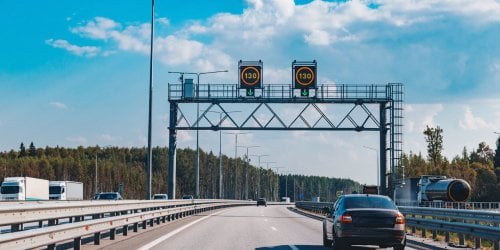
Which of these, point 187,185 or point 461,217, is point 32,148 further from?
point 461,217

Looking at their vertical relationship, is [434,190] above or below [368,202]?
below

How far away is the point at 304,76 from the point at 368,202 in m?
33.1

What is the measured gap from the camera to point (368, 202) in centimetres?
1762

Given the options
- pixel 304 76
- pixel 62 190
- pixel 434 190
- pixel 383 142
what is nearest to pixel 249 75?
pixel 304 76

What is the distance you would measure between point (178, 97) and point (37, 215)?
3883 cm

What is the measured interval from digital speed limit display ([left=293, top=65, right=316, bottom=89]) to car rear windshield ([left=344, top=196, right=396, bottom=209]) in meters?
32.6

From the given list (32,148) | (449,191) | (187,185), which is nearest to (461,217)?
(449,191)

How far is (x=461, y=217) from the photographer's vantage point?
1941 centimetres

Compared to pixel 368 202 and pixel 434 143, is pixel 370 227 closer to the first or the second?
pixel 368 202

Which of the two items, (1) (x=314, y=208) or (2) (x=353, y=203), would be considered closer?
(2) (x=353, y=203)

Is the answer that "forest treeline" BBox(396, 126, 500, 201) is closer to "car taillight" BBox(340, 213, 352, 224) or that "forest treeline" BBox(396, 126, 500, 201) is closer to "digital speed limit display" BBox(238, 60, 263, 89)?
"digital speed limit display" BBox(238, 60, 263, 89)

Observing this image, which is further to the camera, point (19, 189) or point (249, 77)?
point (19, 189)

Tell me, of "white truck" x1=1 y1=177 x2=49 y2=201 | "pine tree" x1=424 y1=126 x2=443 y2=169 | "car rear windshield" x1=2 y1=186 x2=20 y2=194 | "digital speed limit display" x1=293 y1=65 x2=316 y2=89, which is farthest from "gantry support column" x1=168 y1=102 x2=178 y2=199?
"pine tree" x1=424 y1=126 x2=443 y2=169

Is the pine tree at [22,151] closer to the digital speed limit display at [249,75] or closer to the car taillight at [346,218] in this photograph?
the digital speed limit display at [249,75]
